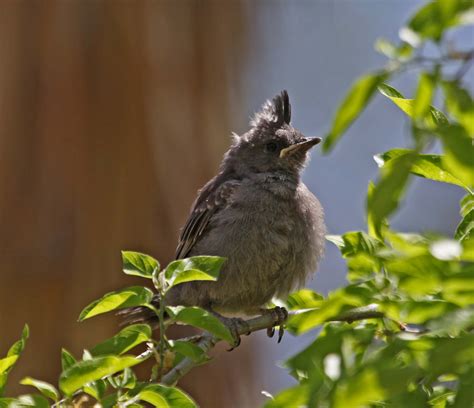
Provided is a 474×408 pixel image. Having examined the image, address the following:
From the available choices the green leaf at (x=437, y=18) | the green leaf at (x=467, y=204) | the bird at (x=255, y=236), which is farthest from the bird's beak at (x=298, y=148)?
the green leaf at (x=437, y=18)

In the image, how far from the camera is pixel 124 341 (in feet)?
8.71

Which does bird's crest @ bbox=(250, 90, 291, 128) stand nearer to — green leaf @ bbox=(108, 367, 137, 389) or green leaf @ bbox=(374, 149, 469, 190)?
green leaf @ bbox=(374, 149, 469, 190)

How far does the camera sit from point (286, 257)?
538 centimetres

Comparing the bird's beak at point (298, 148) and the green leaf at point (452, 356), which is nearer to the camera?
the green leaf at point (452, 356)

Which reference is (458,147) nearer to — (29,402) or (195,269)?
(195,269)

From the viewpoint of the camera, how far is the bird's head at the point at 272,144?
6.11m

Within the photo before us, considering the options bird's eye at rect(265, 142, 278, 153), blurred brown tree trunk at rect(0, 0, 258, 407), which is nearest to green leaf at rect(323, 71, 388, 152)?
bird's eye at rect(265, 142, 278, 153)

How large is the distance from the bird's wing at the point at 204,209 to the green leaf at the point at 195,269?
291 cm

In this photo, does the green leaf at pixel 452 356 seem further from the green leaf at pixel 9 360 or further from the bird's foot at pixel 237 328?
the bird's foot at pixel 237 328

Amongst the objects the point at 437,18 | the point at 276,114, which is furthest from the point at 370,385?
the point at 276,114

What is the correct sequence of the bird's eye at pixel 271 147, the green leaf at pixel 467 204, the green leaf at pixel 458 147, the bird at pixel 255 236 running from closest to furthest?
the green leaf at pixel 458 147 → the green leaf at pixel 467 204 → the bird at pixel 255 236 → the bird's eye at pixel 271 147

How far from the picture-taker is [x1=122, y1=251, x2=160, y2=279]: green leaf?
112 inches

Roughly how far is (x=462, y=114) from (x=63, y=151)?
6175 millimetres

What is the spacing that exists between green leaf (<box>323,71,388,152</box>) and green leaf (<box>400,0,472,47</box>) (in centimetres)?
13
